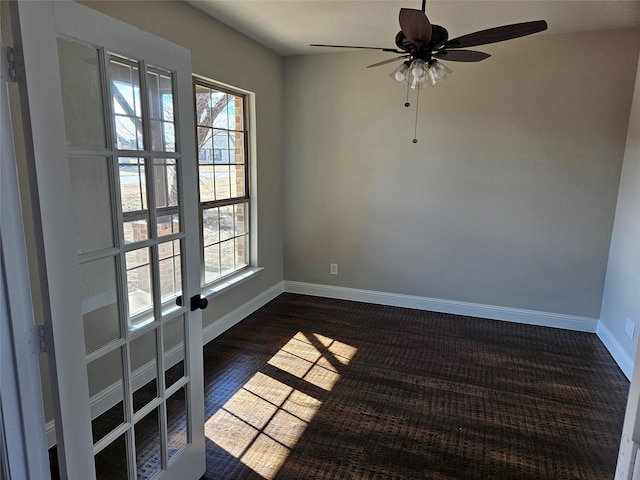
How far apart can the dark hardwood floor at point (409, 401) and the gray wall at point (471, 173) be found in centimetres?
55

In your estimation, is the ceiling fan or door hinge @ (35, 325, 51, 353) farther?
the ceiling fan

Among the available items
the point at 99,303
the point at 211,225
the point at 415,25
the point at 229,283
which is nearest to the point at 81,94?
the point at 99,303

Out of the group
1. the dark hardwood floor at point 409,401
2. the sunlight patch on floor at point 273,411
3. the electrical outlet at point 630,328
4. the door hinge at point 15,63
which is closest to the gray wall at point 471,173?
the dark hardwood floor at point 409,401

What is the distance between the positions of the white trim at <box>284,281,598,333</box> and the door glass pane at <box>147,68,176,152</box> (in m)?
3.22

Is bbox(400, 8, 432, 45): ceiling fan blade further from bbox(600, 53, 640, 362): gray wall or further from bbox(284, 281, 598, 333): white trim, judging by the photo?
bbox(284, 281, 598, 333): white trim

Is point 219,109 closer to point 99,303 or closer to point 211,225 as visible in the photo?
point 211,225

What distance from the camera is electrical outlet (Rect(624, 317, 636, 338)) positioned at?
302 centimetres

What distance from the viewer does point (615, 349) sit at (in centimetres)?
331

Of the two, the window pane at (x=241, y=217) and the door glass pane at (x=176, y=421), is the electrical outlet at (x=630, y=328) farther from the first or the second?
the window pane at (x=241, y=217)

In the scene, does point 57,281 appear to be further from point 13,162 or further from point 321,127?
point 321,127

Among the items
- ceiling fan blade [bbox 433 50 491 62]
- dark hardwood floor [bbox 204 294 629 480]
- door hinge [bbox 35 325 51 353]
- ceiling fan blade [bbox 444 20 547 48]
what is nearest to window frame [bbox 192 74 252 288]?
dark hardwood floor [bbox 204 294 629 480]

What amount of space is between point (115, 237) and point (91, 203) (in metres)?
0.14

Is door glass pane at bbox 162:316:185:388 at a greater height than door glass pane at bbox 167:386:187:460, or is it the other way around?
door glass pane at bbox 162:316:185:388

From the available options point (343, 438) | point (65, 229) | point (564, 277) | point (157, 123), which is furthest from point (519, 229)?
point (65, 229)
